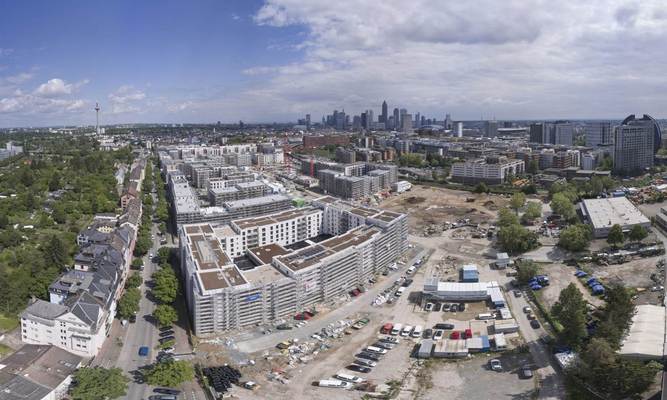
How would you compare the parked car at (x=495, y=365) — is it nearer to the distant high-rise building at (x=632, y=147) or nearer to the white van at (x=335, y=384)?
the white van at (x=335, y=384)

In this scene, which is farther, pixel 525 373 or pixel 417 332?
pixel 417 332

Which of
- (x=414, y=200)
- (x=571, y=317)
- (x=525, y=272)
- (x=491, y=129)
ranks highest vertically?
(x=491, y=129)

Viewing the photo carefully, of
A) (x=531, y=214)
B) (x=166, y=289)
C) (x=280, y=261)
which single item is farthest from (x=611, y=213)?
(x=166, y=289)

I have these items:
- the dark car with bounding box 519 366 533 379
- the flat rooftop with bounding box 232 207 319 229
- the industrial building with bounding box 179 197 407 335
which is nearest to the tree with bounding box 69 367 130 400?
the industrial building with bounding box 179 197 407 335

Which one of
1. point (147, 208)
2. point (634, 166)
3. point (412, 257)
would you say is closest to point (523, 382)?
point (412, 257)

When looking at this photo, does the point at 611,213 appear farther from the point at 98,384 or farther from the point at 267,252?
the point at 98,384

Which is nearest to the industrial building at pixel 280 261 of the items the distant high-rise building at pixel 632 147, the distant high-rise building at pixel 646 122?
the distant high-rise building at pixel 632 147
